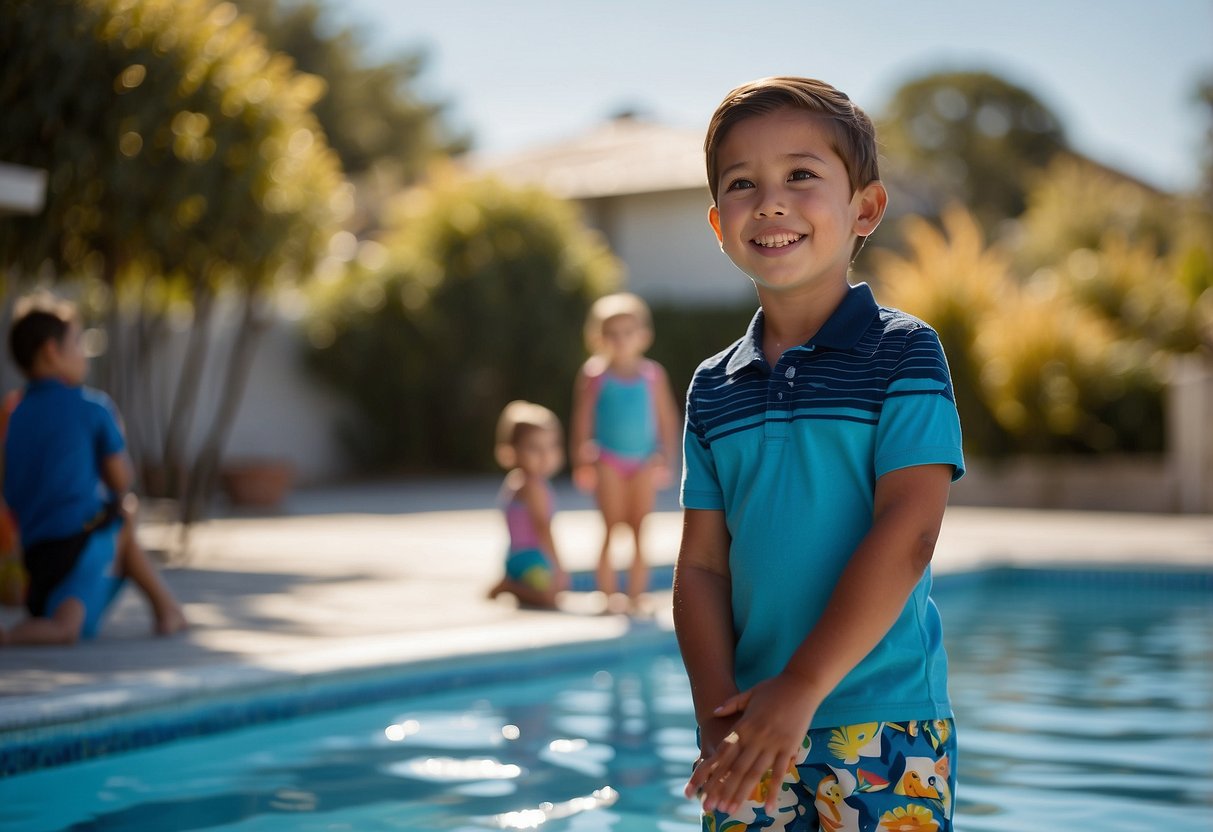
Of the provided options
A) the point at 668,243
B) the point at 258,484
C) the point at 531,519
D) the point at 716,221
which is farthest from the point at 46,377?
the point at 668,243

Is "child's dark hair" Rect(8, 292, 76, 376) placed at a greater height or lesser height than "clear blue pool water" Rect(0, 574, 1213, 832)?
greater

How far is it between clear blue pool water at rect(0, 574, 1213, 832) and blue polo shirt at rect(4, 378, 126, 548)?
1.53 m

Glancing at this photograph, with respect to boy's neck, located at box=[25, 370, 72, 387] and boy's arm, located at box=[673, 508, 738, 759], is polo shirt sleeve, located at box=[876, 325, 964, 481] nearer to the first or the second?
boy's arm, located at box=[673, 508, 738, 759]

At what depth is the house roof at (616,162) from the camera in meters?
25.3

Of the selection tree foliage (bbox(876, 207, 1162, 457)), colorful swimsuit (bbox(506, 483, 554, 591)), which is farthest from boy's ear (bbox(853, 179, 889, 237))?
tree foliage (bbox(876, 207, 1162, 457))

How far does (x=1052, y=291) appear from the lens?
52.4ft

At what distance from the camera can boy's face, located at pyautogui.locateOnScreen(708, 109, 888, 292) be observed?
1.90 meters

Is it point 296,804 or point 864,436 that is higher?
point 864,436

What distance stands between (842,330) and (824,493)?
23 cm

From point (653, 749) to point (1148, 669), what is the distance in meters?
2.96

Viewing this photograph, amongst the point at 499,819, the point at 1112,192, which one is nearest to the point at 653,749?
the point at 499,819

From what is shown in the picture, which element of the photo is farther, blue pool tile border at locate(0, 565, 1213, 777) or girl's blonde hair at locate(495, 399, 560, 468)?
girl's blonde hair at locate(495, 399, 560, 468)

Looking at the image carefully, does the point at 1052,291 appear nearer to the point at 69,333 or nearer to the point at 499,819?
the point at 69,333

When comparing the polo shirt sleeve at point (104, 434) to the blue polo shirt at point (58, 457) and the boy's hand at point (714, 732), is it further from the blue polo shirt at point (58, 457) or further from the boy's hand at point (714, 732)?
the boy's hand at point (714, 732)
